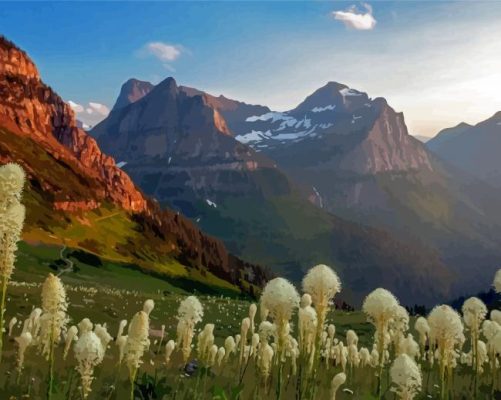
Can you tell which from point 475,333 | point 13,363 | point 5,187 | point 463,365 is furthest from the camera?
point 463,365

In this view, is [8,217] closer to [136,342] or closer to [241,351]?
[136,342]

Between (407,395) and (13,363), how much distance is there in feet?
39.1

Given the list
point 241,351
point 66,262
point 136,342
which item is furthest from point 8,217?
point 66,262

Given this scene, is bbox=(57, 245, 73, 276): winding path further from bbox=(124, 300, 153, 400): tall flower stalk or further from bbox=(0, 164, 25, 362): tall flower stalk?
bbox=(0, 164, 25, 362): tall flower stalk

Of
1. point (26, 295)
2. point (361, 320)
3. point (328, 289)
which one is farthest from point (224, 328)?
point (328, 289)

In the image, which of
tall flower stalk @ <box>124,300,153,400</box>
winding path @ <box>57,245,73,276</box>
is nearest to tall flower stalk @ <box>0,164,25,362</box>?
tall flower stalk @ <box>124,300,153,400</box>

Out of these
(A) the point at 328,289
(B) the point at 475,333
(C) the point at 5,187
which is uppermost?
(C) the point at 5,187

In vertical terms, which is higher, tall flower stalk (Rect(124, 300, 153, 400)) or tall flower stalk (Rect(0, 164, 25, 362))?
tall flower stalk (Rect(0, 164, 25, 362))

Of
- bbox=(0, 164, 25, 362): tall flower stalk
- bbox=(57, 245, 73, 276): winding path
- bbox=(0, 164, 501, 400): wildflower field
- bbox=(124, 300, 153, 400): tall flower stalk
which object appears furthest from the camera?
bbox=(57, 245, 73, 276): winding path

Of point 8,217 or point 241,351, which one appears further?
point 241,351

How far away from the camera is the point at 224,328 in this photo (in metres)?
50.7

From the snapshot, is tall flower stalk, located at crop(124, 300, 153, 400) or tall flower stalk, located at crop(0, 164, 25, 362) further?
tall flower stalk, located at crop(124, 300, 153, 400)

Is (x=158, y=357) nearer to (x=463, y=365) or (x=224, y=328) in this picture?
(x=463, y=365)

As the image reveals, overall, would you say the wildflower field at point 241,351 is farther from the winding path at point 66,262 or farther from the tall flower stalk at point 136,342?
the winding path at point 66,262
